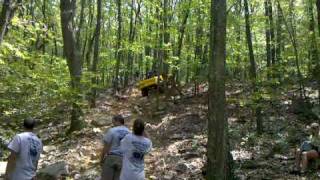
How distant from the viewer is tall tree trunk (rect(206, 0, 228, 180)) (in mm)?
7715

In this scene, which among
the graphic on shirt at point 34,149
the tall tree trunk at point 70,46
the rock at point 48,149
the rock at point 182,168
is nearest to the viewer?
the graphic on shirt at point 34,149

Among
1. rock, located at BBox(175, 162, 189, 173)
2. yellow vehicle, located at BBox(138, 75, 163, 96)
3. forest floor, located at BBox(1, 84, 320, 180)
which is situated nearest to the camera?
rock, located at BBox(175, 162, 189, 173)

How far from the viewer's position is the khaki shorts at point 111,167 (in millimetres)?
7180

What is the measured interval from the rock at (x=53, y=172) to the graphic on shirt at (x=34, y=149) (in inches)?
184

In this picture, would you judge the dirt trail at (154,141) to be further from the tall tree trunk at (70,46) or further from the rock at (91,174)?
the tall tree trunk at (70,46)

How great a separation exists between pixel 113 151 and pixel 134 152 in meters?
1.07

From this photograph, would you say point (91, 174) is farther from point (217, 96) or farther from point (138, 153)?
point (138, 153)

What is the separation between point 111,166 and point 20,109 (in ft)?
27.1

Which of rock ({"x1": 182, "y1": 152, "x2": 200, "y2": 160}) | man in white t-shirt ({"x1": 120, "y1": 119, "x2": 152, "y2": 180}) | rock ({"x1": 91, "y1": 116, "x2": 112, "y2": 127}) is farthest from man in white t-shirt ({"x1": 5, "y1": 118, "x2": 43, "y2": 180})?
rock ({"x1": 91, "y1": 116, "x2": 112, "y2": 127})

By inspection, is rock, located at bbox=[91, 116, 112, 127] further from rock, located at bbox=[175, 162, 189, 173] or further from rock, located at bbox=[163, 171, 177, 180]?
rock, located at bbox=[163, 171, 177, 180]

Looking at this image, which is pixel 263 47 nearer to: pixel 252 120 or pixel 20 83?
pixel 252 120

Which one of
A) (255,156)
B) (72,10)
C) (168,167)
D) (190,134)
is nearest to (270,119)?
(190,134)

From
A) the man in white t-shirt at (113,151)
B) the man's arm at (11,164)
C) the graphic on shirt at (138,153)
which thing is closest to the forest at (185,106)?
the man in white t-shirt at (113,151)

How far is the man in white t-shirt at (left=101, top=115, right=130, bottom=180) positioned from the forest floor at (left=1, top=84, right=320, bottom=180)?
327 centimetres
